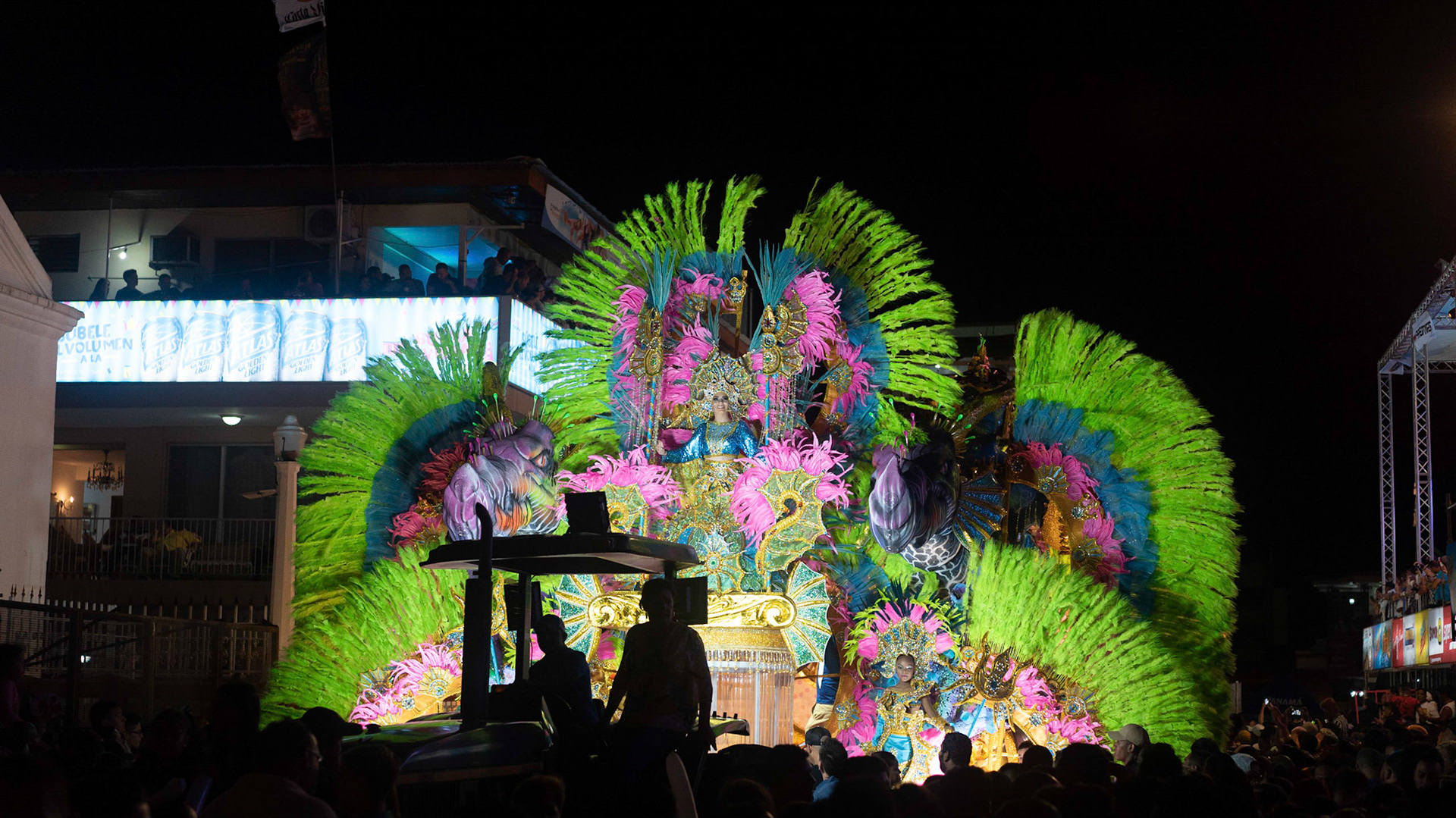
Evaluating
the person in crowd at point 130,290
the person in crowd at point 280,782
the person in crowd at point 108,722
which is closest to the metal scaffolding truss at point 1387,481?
the person in crowd at point 130,290

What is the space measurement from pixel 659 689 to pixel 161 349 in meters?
17.6

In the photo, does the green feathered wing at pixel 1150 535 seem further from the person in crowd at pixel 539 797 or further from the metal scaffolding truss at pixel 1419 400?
the metal scaffolding truss at pixel 1419 400

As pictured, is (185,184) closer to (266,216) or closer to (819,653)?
(266,216)

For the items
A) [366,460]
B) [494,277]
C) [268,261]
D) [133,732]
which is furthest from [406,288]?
[133,732]

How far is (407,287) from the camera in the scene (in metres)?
21.7

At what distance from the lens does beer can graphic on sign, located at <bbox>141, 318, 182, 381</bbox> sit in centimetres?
2253

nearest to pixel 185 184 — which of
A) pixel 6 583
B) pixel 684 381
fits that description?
pixel 6 583

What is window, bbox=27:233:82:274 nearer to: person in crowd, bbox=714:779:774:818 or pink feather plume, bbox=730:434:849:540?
pink feather plume, bbox=730:434:849:540

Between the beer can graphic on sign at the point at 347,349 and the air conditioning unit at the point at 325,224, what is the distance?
2.41m

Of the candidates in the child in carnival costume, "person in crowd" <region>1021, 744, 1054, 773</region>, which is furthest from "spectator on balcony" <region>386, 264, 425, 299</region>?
"person in crowd" <region>1021, 744, 1054, 773</region>

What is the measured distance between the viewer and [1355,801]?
6391mm

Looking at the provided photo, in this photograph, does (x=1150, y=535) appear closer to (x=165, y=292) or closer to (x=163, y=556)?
(x=163, y=556)

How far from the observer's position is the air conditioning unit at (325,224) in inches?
938

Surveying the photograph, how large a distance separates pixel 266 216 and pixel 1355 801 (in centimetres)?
2164
